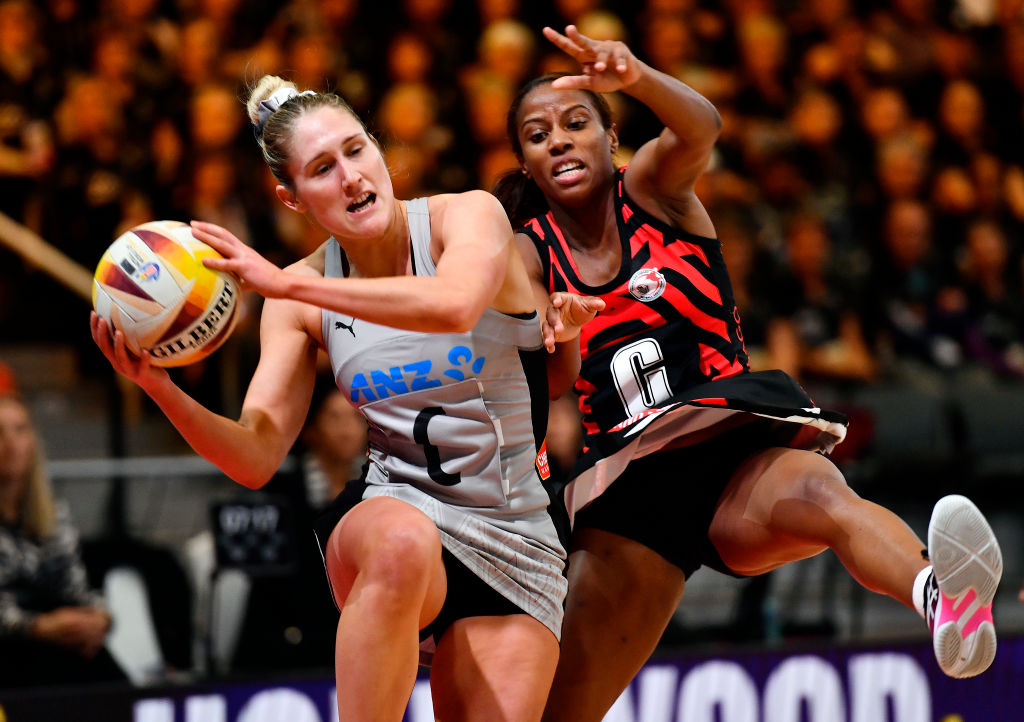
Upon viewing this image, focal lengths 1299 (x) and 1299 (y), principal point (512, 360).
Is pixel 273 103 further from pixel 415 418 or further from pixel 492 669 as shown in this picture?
pixel 492 669

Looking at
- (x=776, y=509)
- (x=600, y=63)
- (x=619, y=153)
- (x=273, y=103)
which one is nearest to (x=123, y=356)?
(x=273, y=103)

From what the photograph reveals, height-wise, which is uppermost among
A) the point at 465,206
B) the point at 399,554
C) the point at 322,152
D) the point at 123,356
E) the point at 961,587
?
the point at 322,152

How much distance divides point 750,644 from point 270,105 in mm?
3170

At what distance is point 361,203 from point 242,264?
323 millimetres

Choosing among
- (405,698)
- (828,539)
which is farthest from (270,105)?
(828,539)

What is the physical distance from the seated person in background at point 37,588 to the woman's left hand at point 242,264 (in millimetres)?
2353

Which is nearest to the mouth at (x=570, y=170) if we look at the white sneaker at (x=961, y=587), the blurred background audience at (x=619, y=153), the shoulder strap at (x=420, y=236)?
the shoulder strap at (x=420, y=236)

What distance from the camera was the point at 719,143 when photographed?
7.09 metres

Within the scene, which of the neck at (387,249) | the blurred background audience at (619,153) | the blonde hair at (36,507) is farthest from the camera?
the blurred background audience at (619,153)

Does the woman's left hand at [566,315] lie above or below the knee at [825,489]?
above

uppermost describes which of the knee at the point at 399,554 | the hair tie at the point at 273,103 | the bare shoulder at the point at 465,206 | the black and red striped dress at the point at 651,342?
the hair tie at the point at 273,103

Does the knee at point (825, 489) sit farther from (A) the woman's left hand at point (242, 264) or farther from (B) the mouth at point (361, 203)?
(A) the woman's left hand at point (242, 264)

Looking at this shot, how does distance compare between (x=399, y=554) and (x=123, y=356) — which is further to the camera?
(x=123, y=356)

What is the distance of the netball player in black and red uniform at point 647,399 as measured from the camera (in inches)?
122
